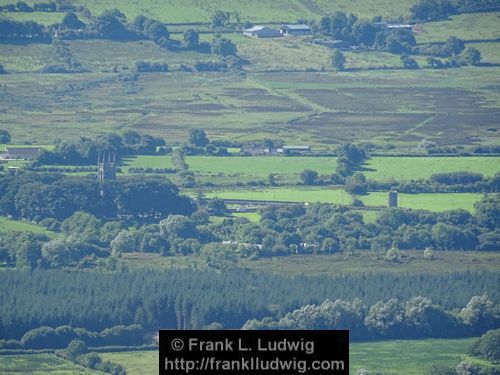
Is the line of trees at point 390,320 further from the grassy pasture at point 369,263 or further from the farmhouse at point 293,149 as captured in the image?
the farmhouse at point 293,149

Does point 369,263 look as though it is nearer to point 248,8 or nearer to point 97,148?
point 97,148

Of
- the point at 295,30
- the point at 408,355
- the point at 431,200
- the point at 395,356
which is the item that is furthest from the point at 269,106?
the point at 395,356

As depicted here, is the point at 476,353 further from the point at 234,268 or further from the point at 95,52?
the point at 95,52

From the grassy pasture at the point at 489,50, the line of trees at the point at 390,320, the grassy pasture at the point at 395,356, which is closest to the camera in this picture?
the grassy pasture at the point at 395,356

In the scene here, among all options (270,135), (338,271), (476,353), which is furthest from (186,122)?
(476,353)

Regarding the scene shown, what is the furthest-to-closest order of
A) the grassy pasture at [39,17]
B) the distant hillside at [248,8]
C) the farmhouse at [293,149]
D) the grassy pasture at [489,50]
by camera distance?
the distant hillside at [248,8] < the grassy pasture at [39,17] < the grassy pasture at [489,50] < the farmhouse at [293,149]

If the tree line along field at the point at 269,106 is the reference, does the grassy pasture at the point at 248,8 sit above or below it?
above

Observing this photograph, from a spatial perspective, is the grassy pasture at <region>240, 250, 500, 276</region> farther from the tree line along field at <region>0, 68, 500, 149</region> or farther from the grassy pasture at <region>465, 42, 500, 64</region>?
the grassy pasture at <region>465, 42, 500, 64</region>

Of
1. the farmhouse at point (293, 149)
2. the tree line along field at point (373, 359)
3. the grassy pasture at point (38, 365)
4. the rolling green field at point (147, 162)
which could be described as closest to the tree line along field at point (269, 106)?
the farmhouse at point (293, 149)
